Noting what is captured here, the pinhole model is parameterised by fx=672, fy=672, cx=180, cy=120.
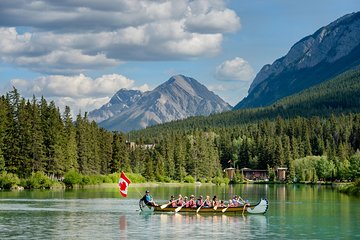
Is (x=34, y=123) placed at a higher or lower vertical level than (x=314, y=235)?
higher

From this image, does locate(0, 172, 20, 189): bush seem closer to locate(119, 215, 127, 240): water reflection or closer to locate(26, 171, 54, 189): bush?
locate(26, 171, 54, 189): bush

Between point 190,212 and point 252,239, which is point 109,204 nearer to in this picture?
point 190,212

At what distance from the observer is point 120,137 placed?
186 metres

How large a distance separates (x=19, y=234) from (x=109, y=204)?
35943mm

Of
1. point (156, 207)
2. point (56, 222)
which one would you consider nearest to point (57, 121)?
point (156, 207)

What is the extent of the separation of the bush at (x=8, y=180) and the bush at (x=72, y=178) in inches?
621

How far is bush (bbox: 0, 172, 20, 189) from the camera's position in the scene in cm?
11869

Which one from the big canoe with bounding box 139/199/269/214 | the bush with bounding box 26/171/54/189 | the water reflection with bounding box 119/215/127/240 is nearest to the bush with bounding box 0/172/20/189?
the bush with bounding box 26/171/54/189

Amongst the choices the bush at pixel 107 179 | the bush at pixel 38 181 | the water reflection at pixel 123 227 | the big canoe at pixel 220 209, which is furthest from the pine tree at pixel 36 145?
the water reflection at pixel 123 227

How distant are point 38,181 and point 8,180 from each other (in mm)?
7879

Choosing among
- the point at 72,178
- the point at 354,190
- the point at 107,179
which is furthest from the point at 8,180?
the point at 354,190

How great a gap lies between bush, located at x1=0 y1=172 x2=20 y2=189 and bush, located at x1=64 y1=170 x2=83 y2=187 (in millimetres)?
15763

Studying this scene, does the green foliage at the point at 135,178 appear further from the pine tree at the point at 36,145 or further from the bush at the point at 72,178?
the pine tree at the point at 36,145

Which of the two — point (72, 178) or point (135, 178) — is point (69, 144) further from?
point (135, 178)
